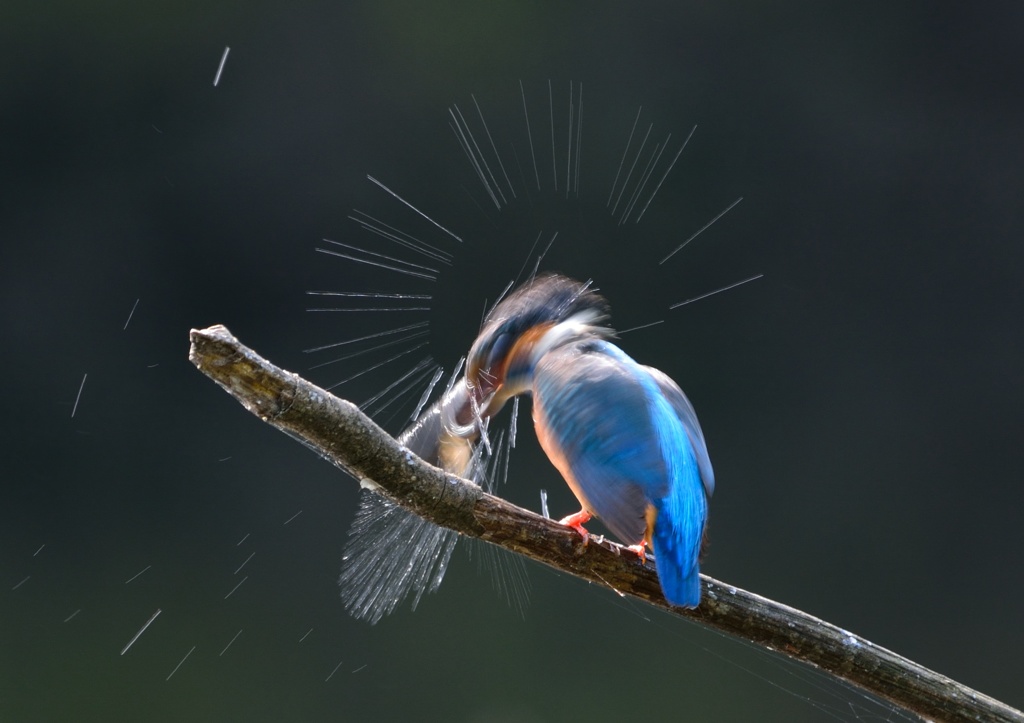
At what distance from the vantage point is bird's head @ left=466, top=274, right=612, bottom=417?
1.56 metres

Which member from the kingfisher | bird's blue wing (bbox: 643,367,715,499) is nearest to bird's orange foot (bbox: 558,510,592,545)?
the kingfisher

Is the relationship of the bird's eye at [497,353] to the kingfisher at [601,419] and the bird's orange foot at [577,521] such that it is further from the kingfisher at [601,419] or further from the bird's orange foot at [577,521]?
the bird's orange foot at [577,521]

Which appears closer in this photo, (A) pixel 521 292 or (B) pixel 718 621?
(B) pixel 718 621

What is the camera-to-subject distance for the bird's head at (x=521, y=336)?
1559mm

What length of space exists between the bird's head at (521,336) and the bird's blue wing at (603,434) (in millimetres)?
46

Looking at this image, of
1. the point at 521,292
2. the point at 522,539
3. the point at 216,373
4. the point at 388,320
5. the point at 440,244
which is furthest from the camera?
the point at 388,320

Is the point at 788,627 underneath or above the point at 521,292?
underneath

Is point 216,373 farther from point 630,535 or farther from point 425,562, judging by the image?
point 425,562

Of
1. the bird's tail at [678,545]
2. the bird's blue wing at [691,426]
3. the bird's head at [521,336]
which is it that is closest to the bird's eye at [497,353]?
the bird's head at [521,336]

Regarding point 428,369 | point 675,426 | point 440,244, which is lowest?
point 428,369

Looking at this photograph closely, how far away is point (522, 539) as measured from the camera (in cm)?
130

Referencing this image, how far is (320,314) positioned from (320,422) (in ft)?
7.57

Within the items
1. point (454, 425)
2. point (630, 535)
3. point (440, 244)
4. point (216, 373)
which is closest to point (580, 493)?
point (630, 535)

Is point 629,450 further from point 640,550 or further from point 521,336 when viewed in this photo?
point 521,336
